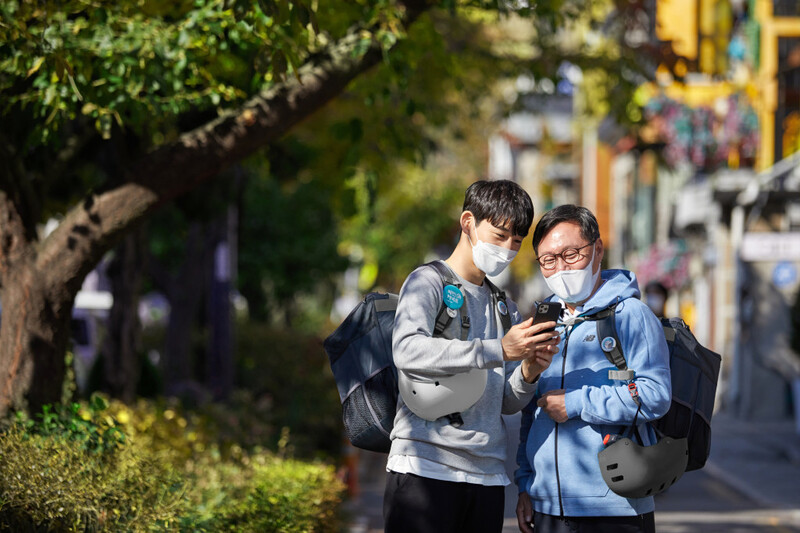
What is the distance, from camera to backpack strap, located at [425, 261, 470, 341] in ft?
13.0

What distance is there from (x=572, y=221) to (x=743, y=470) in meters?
11.5

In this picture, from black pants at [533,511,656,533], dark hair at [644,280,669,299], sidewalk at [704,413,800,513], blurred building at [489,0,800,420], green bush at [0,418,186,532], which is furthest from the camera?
blurred building at [489,0,800,420]

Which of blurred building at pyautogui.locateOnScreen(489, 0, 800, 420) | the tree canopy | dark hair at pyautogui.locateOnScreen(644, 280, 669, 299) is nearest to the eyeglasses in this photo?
the tree canopy

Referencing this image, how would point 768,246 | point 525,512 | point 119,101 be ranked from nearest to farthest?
point 525,512 → point 119,101 → point 768,246

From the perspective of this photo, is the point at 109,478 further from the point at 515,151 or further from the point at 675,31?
the point at 515,151

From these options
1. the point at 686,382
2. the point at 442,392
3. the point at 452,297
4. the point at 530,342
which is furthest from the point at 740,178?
the point at 530,342

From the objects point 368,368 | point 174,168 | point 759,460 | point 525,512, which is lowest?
point 759,460

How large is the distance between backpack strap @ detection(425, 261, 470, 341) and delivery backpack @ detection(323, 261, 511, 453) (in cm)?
3

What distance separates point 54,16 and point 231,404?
276 inches

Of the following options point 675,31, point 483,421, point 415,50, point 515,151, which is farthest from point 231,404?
point 515,151

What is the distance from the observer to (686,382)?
4129 mm

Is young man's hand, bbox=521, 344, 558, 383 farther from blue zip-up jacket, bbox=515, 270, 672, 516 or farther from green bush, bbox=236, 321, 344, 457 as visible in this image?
green bush, bbox=236, 321, 344, 457

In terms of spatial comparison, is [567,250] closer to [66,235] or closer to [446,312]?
[446,312]

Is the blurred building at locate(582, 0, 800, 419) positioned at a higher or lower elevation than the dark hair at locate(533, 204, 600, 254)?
higher
